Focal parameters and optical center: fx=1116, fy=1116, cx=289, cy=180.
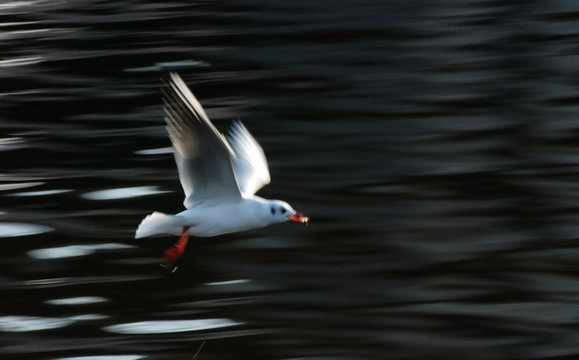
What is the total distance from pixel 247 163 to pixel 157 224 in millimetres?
1074

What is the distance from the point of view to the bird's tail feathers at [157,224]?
6.29 metres

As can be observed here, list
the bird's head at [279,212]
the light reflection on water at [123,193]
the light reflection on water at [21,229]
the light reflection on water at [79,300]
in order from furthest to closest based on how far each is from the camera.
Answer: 1. the light reflection on water at [123,193]
2. the light reflection on water at [21,229]
3. the light reflection on water at [79,300]
4. the bird's head at [279,212]

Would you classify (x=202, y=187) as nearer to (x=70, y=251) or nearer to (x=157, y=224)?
(x=157, y=224)

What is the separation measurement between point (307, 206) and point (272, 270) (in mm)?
1098

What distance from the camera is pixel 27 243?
25.7 feet

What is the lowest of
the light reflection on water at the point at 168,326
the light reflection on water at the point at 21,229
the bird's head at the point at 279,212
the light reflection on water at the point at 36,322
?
the light reflection on water at the point at 168,326

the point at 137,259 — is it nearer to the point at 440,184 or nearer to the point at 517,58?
the point at 440,184

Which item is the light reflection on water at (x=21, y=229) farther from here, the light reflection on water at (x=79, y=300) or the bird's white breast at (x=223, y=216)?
the bird's white breast at (x=223, y=216)

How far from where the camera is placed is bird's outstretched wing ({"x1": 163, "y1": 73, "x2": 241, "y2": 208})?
19.9ft

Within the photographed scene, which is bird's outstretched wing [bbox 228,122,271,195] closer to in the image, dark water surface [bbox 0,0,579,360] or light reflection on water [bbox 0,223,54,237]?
dark water surface [bbox 0,0,579,360]

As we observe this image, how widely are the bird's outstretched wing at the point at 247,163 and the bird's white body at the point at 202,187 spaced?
413 millimetres

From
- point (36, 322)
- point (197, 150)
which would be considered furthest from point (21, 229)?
point (197, 150)

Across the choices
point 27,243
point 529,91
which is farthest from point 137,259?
point 529,91

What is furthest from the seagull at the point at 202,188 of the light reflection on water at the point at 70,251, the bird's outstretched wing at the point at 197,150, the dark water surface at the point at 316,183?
the light reflection on water at the point at 70,251
